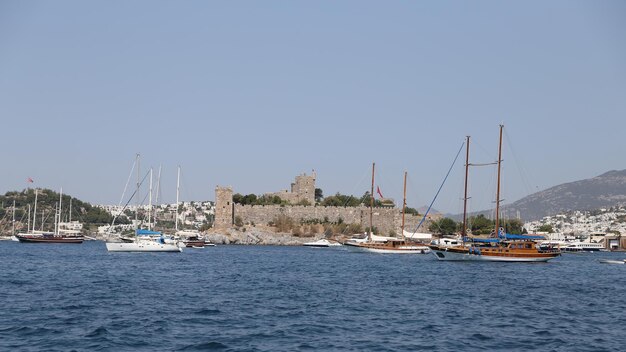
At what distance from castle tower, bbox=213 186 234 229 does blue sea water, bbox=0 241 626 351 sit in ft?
147

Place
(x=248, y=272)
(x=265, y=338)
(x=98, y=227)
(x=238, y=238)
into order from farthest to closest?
(x=98, y=227), (x=238, y=238), (x=248, y=272), (x=265, y=338)

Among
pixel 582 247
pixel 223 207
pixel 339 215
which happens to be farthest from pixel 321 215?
pixel 582 247

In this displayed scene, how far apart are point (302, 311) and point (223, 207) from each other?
60.4 m

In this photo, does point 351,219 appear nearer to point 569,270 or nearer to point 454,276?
point 569,270

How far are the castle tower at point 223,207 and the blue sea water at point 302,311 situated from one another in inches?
1768

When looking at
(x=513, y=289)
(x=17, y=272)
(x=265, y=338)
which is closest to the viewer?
(x=265, y=338)

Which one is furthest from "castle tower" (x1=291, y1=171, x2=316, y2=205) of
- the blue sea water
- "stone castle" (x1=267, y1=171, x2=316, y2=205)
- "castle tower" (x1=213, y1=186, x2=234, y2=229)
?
the blue sea water

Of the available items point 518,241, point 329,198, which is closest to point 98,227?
point 329,198

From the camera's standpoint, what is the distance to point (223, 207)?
81.1 meters

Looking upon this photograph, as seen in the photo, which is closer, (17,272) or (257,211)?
(17,272)

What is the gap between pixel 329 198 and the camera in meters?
92.0

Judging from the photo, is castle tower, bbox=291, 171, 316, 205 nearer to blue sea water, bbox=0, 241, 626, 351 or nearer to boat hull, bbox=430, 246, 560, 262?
boat hull, bbox=430, 246, 560, 262

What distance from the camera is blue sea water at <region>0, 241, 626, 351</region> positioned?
16609mm

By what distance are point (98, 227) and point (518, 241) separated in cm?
8679
